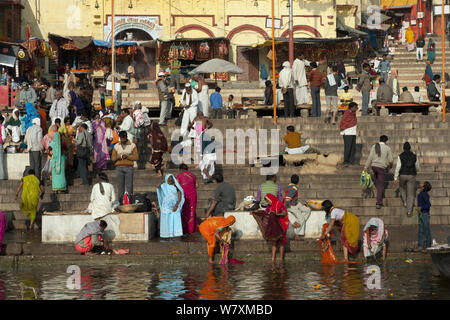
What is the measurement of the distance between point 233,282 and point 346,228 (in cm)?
258

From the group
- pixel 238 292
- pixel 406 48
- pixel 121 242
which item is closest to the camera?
pixel 238 292

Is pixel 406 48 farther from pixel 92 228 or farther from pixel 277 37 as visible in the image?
pixel 92 228

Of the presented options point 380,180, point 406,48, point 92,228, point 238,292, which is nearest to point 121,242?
point 92,228

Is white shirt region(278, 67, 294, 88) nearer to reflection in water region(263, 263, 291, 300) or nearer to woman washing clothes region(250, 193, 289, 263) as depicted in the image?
woman washing clothes region(250, 193, 289, 263)

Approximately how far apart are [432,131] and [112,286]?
11491mm

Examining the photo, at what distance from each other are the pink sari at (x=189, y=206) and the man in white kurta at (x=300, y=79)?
7874mm

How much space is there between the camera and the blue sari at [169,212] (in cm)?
1605

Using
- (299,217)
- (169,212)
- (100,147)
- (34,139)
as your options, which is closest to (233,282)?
(299,217)

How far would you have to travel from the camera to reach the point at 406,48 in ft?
138

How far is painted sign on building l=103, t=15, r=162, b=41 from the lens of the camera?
36.6 meters

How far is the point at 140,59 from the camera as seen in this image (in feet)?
123

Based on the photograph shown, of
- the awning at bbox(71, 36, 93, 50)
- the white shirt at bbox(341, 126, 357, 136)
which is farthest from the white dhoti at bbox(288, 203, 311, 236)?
the awning at bbox(71, 36, 93, 50)

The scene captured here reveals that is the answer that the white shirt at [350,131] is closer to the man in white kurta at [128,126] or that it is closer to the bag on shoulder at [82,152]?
the man in white kurta at [128,126]

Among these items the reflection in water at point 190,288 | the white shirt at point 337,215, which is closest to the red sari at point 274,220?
the white shirt at point 337,215
